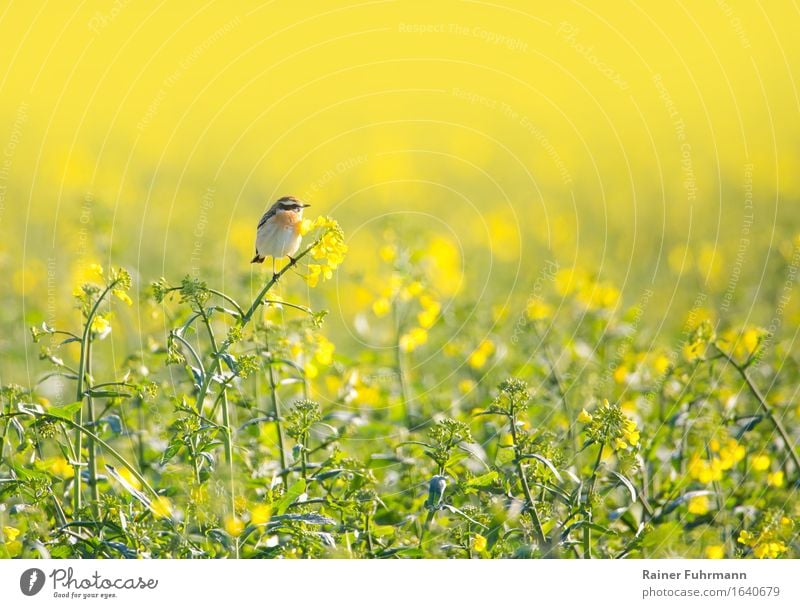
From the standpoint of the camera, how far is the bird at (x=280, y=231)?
3906mm

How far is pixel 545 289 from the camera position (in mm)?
6020

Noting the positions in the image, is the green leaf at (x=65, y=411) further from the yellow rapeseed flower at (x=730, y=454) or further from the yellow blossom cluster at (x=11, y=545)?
the yellow rapeseed flower at (x=730, y=454)

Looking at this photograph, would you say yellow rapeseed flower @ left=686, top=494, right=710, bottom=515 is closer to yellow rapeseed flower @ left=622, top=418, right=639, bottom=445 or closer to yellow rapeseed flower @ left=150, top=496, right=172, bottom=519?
yellow rapeseed flower @ left=622, top=418, right=639, bottom=445

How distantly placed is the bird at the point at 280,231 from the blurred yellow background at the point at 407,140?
0.49m

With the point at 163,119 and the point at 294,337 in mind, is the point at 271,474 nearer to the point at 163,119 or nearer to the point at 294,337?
the point at 294,337

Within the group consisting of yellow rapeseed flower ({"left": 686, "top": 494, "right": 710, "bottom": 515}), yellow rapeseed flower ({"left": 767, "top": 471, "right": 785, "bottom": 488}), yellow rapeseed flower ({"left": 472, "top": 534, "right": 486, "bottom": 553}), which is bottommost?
yellow rapeseed flower ({"left": 472, "top": 534, "right": 486, "bottom": 553})

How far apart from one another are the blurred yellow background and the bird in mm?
493

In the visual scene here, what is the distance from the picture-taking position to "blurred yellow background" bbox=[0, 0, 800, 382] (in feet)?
17.3

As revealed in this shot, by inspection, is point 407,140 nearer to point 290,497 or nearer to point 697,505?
point 697,505

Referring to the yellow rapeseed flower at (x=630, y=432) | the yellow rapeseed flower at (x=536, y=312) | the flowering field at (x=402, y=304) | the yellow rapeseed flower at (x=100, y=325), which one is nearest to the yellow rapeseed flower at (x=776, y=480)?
the flowering field at (x=402, y=304)

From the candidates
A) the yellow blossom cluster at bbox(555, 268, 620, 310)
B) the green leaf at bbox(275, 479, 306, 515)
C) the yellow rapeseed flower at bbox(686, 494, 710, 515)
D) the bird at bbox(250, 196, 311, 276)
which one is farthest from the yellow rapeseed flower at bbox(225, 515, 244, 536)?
the yellow blossom cluster at bbox(555, 268, 620, 310)

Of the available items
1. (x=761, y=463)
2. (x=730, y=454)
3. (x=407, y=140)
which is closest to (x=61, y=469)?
(x=730, y=454)

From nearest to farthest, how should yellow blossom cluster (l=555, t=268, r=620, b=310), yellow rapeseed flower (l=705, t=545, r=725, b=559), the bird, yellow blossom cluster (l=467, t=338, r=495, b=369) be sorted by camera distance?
yellow rapeseed flower (l=705, t=545, r=725, b=559), the bird, yellow blossom cluster (l=467, t=338, r=495, b=369), yellow blossom cluster (l=555, t=268, r=620, b=310)
